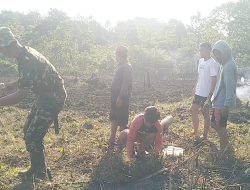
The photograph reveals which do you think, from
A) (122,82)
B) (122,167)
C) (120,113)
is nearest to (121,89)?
(122,82)

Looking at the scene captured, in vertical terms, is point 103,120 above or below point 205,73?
below

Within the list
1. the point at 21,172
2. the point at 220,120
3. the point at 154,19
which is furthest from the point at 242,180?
the point at 154,19

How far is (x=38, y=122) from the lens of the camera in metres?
2.90

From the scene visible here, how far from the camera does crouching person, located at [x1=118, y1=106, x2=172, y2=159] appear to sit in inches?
130

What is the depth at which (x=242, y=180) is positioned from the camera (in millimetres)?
2863

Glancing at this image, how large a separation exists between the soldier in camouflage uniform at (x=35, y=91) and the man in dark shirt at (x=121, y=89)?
1089mm

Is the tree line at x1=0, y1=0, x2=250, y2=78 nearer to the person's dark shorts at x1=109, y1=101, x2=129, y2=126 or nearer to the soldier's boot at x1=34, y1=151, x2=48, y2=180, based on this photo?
the person's dark shorts at x1=109, y1=101, x2=129, y2=126

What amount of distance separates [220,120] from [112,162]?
5.67 feet

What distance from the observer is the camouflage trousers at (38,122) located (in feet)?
9.49

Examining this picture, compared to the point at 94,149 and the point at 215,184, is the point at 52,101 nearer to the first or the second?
the point at 94,149

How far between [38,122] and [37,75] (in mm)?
545

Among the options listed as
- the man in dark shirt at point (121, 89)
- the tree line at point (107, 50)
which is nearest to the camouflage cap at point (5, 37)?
the man in dark shirt at point (121, 89)

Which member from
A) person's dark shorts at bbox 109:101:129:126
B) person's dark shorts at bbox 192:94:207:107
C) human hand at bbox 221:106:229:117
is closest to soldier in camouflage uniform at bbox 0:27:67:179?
person's dark shorts at bbox 109:101:129:126

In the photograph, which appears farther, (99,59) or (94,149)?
(99,59)
